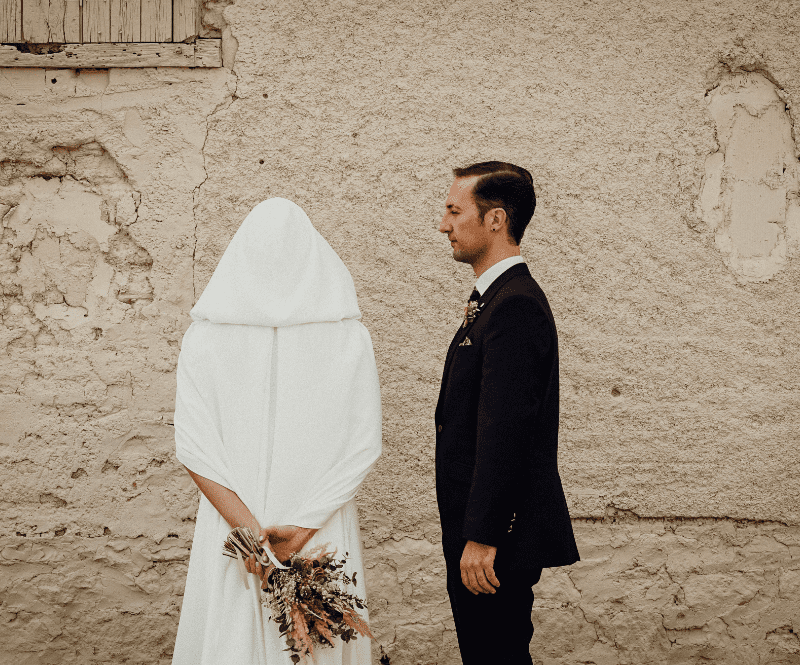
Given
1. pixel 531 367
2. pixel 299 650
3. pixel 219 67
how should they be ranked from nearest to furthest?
pixel 299 650 → pixel 531 367 → pixel 219 67

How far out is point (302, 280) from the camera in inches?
88.9

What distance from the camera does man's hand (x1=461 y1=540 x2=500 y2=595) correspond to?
2.13m

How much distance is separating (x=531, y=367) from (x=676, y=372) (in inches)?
60.4

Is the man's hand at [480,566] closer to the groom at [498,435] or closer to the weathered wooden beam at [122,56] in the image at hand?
the groom at [498,435]

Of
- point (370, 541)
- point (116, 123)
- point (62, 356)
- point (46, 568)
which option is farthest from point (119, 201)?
point (370, 541)

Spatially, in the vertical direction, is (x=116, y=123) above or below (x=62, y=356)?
above

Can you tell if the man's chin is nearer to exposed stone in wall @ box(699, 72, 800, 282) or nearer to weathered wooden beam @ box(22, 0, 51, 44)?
exposed stone in wall @ box(699, 72, 800, 282)

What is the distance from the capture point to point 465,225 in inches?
93.7

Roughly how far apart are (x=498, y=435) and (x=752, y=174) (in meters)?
2.21

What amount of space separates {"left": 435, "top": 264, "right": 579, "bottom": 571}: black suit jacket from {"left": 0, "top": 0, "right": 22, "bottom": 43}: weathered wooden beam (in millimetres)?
2729

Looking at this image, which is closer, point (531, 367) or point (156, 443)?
point (531, 367)

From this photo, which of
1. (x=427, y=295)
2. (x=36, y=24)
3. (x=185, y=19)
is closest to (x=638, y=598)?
(x=427, y=295)

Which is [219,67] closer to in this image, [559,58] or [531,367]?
[559,58]

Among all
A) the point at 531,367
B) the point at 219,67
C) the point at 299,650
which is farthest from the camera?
the point at 219,67
